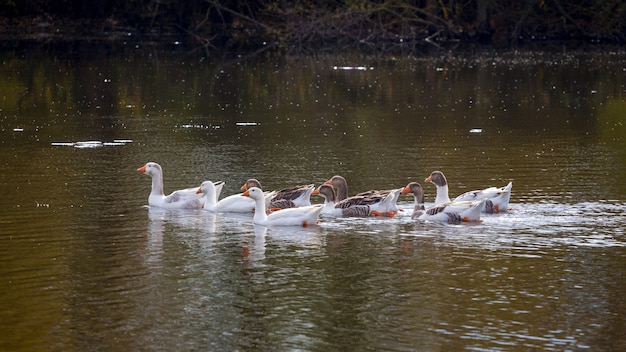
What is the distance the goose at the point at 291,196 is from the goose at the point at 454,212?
5.52 feet

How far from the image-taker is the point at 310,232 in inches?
562

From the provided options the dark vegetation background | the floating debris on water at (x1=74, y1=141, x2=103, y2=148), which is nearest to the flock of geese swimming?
the floating debris on water at (x1=74, y1=141, x2=103, y2=148)

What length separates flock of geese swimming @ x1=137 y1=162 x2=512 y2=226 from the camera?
14.6 metres

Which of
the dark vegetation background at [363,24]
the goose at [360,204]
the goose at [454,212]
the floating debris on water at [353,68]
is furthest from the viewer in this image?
the dark vegetation background at [363,24]

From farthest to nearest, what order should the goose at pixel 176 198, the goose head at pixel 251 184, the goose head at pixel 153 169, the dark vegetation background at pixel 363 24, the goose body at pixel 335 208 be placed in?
the dark vegetation background at pixel 363 24 → the goose head at pixel 153 169 → the goose head at pixel 251 184 → the goose at pixel 176 198 → the goose body at pixel 335 208

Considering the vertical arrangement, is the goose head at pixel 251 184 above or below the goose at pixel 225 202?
above

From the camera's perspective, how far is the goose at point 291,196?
15.7 meters

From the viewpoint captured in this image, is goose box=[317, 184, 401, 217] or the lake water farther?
goose box=[317, 184, 401, 217]

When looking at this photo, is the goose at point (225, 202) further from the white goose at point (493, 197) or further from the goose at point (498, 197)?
the goose at point (498, 197)

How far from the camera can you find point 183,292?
1142 cm

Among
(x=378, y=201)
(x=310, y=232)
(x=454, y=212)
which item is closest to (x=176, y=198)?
(x=310, y=232)

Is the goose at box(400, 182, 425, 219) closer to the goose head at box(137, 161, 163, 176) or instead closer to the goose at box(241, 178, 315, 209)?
the goose at box(241, 178, 315, 209)

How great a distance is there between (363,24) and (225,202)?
3282cm

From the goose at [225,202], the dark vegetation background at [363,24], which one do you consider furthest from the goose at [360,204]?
the dark vegetation background at [363,24]
